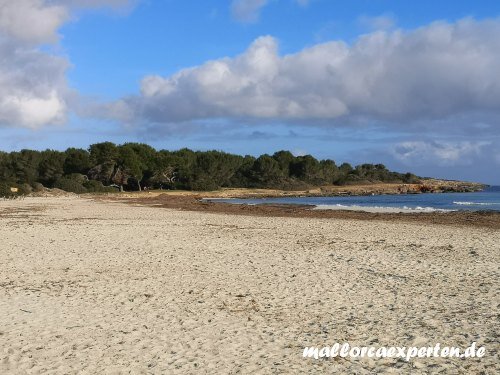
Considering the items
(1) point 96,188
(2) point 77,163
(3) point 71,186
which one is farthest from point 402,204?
(2) point 77,163

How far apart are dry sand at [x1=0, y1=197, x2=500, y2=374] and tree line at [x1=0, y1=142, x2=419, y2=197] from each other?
5536 cm

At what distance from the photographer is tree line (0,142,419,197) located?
7744cm

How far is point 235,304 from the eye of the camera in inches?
356

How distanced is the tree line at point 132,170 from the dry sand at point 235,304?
2180 inches

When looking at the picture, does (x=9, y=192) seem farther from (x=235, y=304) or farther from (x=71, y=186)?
(x=235, y=304)

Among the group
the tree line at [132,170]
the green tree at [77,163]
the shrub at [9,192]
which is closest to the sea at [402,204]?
the tree line at [132,170]

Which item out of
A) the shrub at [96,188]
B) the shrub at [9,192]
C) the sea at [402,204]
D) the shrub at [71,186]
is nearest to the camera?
the sea at [402,204]

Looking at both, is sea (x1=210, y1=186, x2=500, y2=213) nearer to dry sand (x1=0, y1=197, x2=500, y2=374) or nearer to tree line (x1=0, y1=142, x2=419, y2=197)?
tree line (x1=0, y1=142, x2=419, y2=197)

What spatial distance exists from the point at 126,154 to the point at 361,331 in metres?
74.3

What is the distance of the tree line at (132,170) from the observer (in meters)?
77.4

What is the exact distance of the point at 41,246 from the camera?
16031mm

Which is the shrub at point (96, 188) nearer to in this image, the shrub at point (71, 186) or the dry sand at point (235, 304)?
the shrub at point (71, 186)

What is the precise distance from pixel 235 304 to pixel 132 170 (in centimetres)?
6970

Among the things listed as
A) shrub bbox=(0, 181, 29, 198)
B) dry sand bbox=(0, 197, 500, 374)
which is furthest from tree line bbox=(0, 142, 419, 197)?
dry sand bbox=(0, 197, 500, 374)
